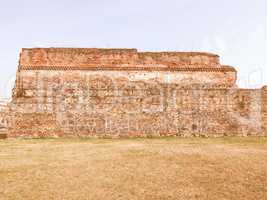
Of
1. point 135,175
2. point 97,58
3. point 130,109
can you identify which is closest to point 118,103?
point 130,109

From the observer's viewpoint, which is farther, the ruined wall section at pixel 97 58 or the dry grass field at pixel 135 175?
the ruined wall section at pixel 97 58

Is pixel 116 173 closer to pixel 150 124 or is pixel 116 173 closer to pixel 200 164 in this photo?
pixel 200 164

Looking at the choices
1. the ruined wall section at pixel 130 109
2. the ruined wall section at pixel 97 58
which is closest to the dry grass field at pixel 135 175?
the ruined wall section at pixel 130 109

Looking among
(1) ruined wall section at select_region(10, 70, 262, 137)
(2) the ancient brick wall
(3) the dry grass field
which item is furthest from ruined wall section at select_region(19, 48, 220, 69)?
(3) the dry grass field

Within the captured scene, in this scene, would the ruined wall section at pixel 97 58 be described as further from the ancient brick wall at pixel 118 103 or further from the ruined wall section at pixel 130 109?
the ruined wall section at pixel 130 109

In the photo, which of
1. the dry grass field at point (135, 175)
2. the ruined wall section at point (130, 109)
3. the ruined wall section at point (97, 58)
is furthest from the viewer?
the ruined wall section at point (97, 58)

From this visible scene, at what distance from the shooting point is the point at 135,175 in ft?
20.1

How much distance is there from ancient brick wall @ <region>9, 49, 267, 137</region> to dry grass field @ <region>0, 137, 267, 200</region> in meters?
4.96

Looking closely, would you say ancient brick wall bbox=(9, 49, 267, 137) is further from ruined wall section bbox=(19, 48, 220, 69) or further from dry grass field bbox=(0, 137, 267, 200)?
dry grass field bbox=(0, 137, 267, 200)

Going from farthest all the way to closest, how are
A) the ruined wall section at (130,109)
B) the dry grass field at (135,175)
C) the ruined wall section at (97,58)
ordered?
the ruined wall section at (97,58)
the ruined wall section at (130,109)
the dry grass field at (135,175)

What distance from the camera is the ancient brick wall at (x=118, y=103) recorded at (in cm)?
1376

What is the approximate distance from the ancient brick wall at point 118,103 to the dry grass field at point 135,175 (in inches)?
195

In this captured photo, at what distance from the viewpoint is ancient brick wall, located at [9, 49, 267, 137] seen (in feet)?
45.1

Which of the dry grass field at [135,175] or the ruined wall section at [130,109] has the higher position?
the ruined wall section at [130,109]
